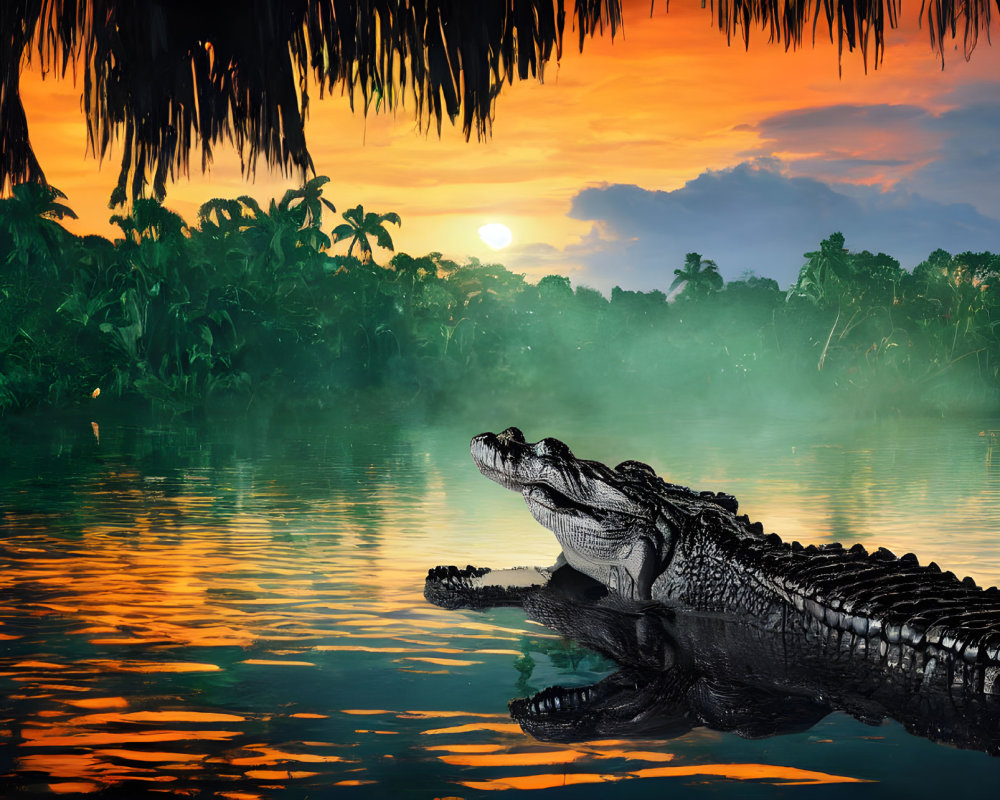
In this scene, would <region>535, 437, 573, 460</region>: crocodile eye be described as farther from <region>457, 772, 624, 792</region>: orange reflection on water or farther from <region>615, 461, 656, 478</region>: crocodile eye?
<region>457, 772, 624, 792</region>: orange reflection on water

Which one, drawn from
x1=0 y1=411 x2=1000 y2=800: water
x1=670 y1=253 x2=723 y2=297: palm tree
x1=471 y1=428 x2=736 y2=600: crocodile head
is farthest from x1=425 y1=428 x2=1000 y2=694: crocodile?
x1=670 y1=253 x2=723 y2=297: palm tree

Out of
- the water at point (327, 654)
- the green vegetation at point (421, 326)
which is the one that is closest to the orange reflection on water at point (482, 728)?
the water at point (327, 654)

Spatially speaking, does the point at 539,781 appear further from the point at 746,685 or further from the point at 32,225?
the point at 32,225

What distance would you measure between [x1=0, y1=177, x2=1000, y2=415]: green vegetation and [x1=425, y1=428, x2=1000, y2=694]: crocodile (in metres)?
28.1

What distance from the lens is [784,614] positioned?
4.81 m

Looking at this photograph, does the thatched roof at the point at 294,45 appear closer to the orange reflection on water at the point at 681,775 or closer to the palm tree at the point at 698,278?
the orange reflection on water at the point at 681,775

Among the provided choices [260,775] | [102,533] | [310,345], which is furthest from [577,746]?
[310,345]

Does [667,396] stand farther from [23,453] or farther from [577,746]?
[577,746]

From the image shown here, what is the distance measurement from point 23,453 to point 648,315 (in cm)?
4632

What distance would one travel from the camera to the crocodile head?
550 centimetres

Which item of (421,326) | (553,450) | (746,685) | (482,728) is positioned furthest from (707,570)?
(421,326)

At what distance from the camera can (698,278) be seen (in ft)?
204

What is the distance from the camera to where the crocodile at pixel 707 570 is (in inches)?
166

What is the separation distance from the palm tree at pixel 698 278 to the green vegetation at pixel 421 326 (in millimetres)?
106
